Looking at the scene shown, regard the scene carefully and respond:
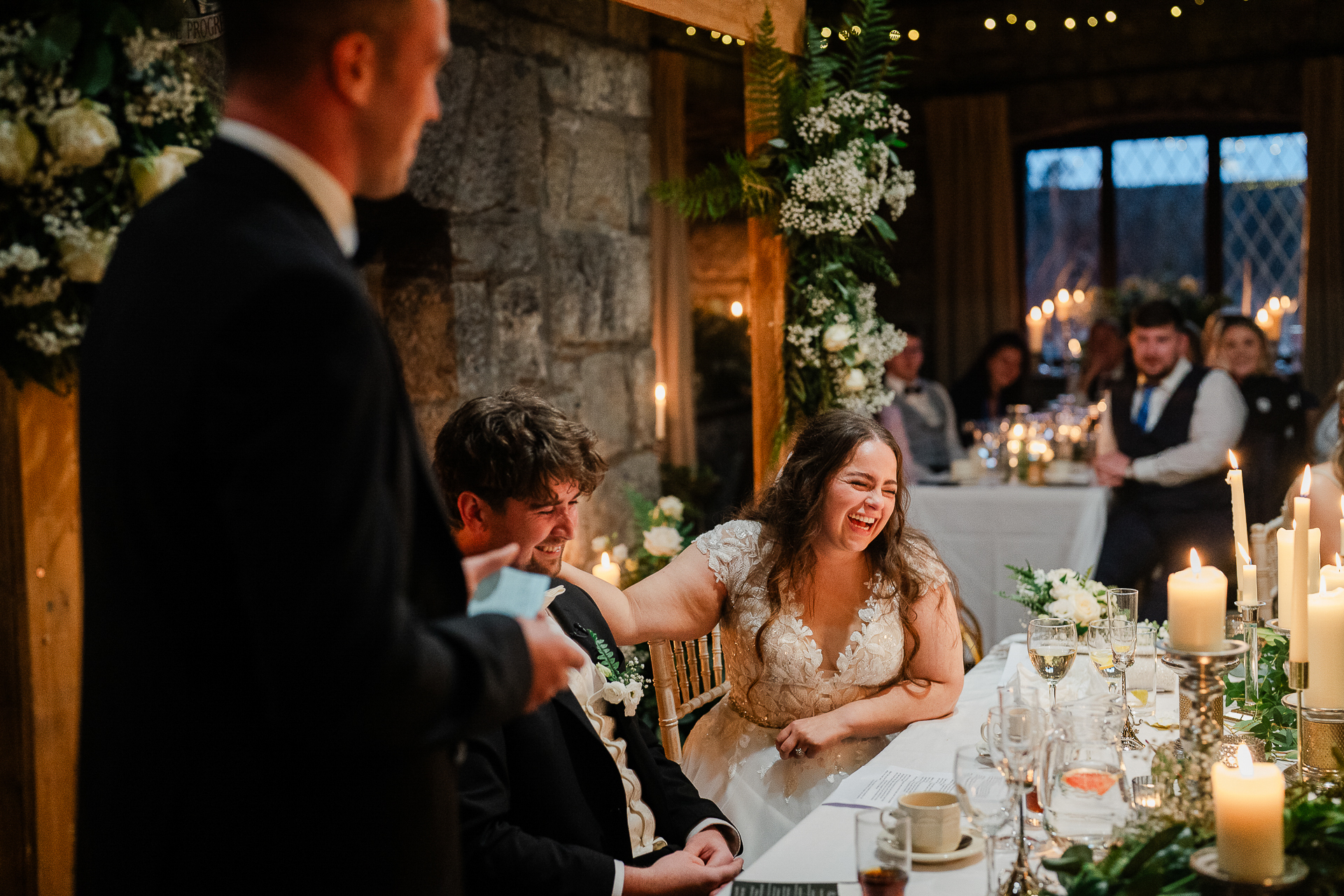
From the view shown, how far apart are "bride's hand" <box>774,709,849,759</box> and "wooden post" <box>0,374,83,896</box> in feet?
4.24

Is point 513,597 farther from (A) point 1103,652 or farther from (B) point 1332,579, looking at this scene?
(A) point 1103,652

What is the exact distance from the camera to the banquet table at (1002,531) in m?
4.95

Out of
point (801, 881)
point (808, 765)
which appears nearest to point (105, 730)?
point (801, 881)

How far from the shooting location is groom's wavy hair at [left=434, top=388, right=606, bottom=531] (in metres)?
1.82

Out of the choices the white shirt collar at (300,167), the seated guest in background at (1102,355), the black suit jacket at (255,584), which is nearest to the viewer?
the black suit jacket at (255,584)

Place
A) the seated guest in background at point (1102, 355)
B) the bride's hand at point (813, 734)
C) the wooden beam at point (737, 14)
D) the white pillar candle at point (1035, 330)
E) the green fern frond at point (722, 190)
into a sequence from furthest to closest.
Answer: the white pillar candle at point (1035, 330), the seated guest in background at point (1102, 355), the green fern frond at point (722, 190), the wooden beam at point (737, 14), the bride's hand at point (813, 734)

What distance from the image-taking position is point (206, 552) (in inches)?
36.1

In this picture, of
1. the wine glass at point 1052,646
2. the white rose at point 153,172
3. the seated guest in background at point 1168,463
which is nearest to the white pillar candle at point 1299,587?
the wine glass at point 1052,646

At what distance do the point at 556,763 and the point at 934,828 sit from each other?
0.57 m

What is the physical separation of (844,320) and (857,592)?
5.10ft

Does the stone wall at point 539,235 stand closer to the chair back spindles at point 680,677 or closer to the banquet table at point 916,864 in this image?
the chair back spindles at point 680,677

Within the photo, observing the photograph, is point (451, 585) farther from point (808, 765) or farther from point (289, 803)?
point (808, 765)

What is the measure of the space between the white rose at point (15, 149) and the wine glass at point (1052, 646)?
1719mm

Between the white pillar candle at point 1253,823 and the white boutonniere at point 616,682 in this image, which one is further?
the white boutonniere at point 616,682
